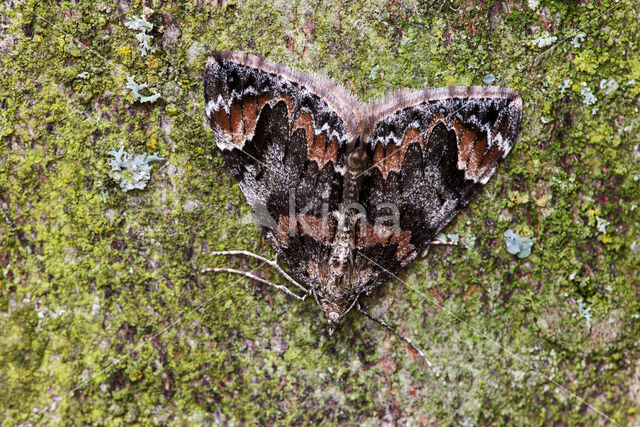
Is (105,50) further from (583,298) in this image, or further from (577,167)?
(583,298)

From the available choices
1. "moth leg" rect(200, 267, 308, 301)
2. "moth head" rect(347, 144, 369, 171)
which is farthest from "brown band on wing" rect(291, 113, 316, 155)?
"moth leg" rect(200, 267, 308, 301)

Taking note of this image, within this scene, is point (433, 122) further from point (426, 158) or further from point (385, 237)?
point (385, 237)

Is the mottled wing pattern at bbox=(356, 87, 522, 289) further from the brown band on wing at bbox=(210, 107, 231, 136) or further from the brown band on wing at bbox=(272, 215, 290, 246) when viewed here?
the brown band on wing at bbox=(210, 107, 231, 136)

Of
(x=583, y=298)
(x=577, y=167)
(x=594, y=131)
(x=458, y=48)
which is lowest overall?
(x=583, y=298)

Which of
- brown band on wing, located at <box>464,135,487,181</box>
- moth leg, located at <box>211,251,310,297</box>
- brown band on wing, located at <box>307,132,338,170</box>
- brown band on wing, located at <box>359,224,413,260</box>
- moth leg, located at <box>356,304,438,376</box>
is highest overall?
brown band on wing, located at <box>464,135,487,181</box>

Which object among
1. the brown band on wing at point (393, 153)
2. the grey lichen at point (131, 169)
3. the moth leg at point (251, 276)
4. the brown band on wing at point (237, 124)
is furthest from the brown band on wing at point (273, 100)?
the moth leg at point (251, 276)

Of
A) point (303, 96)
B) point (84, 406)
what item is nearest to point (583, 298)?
point (303, 96)
